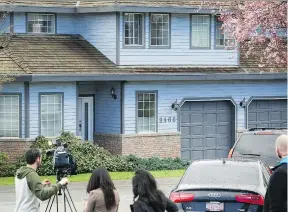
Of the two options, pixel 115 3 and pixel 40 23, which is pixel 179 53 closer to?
pixel 115 3

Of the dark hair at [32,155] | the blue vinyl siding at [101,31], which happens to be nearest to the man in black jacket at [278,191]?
the dark hair at [32,155]

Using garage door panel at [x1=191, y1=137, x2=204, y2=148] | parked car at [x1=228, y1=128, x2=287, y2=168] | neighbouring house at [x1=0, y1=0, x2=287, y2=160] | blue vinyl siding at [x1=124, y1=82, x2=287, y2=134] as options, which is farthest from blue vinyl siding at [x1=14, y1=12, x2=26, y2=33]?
parked car at [x1=228, y1=128, x2=287, y2=168]

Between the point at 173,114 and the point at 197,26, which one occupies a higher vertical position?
the point at 197,26

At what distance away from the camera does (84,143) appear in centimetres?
3588

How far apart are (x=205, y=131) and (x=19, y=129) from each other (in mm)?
8219

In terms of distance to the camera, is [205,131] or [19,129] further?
[205,131]

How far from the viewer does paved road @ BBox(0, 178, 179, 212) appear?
25.1m

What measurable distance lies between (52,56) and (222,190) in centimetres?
2052

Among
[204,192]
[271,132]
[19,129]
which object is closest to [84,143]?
[19,129]

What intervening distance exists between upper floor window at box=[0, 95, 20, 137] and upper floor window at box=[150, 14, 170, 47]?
19.7ft

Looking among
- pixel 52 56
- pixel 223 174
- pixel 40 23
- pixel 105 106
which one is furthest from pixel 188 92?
pixel 223 174

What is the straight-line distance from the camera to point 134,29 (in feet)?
126

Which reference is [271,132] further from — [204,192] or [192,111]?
[192,111]

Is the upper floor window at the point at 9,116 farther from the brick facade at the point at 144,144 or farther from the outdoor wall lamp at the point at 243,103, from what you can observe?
the outdoor wall lamp at the point at 243,103
